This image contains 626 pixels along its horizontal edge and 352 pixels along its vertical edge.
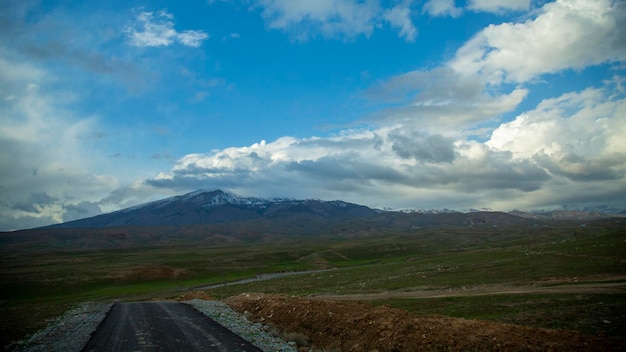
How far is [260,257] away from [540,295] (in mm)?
131824

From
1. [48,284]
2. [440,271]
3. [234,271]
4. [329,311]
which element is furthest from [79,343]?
[234,271]

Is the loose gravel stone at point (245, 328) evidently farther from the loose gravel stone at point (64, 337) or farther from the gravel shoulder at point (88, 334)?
the loose gravel stone at point (64, 337)

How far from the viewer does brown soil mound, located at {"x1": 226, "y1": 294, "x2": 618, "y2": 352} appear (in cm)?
1420

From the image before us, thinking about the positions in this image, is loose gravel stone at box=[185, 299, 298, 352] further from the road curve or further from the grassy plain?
the grassy plain

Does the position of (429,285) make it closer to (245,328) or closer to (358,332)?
(245,328)

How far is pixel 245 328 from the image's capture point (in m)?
24.5

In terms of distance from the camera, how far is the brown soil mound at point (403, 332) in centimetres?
1420

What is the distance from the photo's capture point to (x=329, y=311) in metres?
23.9

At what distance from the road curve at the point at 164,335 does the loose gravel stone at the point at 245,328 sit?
0.57m

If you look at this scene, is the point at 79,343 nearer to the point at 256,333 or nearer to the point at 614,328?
the point at 256,333

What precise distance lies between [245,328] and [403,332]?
37.5 ft

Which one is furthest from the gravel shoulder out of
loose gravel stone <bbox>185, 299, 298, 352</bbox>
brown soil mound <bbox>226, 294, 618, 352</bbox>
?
brown soil mound <bbox>226, 294, 618, 352</bbox>

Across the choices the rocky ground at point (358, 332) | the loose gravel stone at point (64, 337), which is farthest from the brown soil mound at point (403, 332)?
the loose gravel stone at point (64, 337)

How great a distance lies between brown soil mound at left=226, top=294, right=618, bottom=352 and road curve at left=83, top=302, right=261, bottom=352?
415 centimetres
